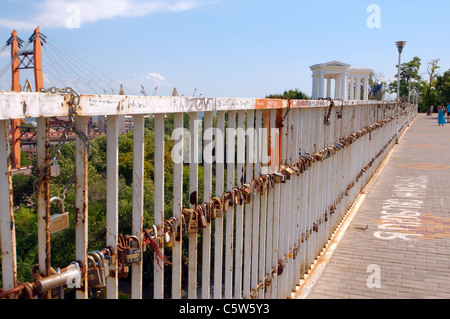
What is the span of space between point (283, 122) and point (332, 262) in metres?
2.78

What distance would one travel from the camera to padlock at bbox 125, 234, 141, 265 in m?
2.32

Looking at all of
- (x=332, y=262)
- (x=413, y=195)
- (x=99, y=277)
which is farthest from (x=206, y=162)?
(x=413, y=195)

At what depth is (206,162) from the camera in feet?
10.5

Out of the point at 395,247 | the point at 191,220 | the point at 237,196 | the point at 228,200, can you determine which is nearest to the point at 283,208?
the point at 237,196

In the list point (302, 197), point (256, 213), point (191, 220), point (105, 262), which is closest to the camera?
point (105, 262)

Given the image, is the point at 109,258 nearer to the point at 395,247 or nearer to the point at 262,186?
the point at 262,186

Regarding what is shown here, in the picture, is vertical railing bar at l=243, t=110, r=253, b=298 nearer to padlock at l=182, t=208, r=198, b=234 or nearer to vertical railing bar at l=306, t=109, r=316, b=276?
padlock at l=182, t=208, r=198, b=234

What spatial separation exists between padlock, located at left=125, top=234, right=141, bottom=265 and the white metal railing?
0.16 feet

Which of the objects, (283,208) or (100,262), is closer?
(100,262)

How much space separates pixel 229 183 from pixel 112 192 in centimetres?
157

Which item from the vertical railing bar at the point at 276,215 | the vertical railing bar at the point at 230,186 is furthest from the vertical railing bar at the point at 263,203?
the vertical railing bar at the point at 230,186

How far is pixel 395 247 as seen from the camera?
22.7ft

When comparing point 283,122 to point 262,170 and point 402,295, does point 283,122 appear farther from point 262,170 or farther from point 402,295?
point 402,295
